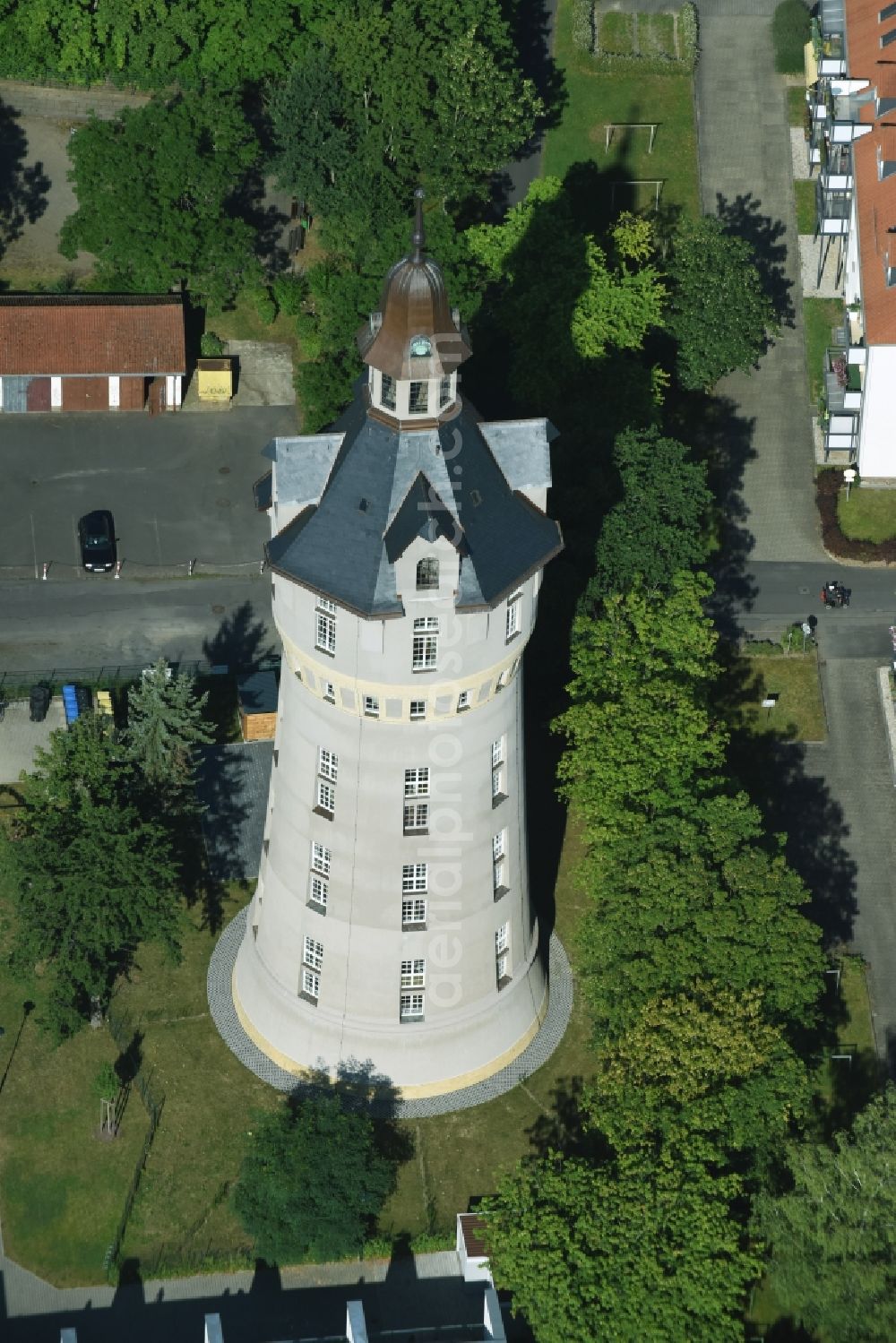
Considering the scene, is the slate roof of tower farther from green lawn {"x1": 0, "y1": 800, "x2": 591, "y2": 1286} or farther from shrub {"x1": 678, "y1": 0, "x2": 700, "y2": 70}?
shrub {"x1": 678, "y1": 0, "x2": 700, "y2": 70}

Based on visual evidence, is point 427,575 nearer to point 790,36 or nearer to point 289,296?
point 289,296

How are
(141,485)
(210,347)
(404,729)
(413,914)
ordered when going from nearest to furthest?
1. (404,729)
2. (413,914)
3. (141,485)
4. (210,347)

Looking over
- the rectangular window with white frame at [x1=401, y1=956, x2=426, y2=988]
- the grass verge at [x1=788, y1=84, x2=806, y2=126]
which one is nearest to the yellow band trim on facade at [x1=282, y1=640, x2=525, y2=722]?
the rectangular window with white frame at [x1=401, y1=956, x2=426, y2=988]

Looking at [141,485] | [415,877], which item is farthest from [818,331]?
[415,877]

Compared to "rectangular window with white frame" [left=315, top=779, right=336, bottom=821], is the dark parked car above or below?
below

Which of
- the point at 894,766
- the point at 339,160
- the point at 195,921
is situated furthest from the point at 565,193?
the point at 195,921

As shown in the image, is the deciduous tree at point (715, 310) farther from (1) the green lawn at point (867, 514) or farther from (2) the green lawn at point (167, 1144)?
(2) the green lawn at point (167, 1144)
